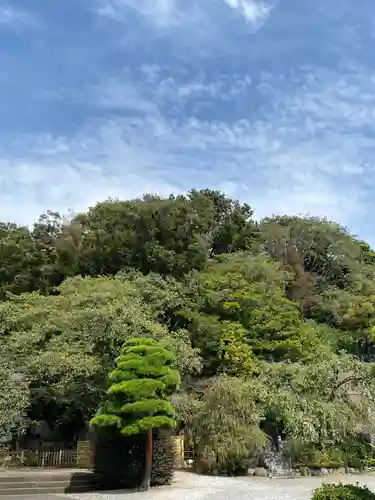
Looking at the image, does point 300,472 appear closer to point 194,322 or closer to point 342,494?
point 194,322

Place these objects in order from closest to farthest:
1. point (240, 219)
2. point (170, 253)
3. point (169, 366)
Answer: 1. point (169, 366)
2. point (170, 253)
3. point (240, 219)

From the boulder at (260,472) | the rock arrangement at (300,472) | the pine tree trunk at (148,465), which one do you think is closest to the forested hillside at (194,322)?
the rock arrangement at (300,472)

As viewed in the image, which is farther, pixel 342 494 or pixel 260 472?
pixel 260 472

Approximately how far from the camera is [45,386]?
21.7 metres

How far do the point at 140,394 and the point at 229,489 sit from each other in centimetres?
395

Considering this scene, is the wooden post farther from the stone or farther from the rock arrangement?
the stone

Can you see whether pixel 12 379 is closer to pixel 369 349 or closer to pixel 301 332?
pixel 301 332

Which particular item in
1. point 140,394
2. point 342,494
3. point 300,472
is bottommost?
point 300,472

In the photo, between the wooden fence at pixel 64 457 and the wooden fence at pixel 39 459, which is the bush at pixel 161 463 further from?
the wooden fence at pixel 39 459

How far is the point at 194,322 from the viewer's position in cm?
2553

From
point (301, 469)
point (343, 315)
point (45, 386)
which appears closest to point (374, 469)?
point (301, 469)

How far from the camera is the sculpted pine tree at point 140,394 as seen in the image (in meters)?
15.2

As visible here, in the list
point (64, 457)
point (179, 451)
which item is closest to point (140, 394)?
point (179, 451)

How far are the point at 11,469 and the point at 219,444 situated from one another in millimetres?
7167
